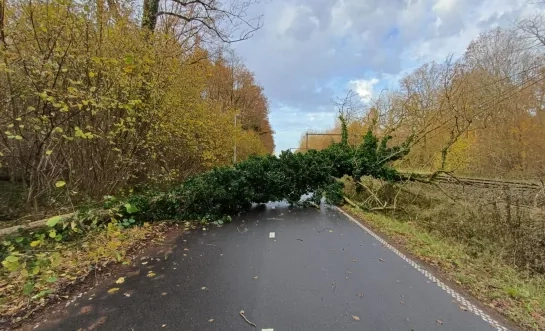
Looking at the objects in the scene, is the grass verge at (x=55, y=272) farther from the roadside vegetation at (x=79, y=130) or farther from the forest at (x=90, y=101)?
the forest at (x=90, y=101)

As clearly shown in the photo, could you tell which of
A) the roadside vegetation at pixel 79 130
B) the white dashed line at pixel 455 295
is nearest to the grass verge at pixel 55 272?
the roadside vegetation at pixel 79 130

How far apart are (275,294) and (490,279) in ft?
9.96

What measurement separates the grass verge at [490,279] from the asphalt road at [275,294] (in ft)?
1.38

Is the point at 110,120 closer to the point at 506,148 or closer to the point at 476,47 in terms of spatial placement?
the point at 506,148

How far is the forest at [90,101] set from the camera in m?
4.27

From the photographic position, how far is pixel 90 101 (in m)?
4.30

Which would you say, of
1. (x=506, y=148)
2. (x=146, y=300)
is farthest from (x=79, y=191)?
(x=506, y=148)

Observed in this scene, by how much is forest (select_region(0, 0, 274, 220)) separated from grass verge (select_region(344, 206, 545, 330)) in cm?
493

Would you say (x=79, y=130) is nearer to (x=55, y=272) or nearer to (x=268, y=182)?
(x=55, y=272)

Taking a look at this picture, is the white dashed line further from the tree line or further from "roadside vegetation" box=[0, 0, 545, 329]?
the tree line

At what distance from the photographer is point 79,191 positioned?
6.72 meters

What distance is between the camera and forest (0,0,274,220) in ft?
14.0

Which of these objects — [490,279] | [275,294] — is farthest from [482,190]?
[275,294]

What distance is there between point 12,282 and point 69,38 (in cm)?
368
